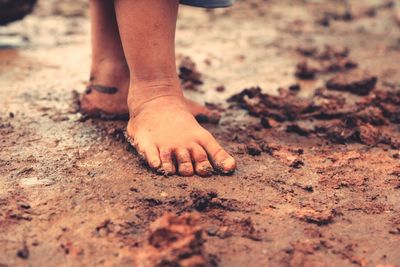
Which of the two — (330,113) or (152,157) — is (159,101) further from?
(330,113)

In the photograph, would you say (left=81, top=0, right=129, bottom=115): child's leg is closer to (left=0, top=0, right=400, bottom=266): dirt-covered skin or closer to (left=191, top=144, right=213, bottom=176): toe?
(left=0, top=0, right=400, bottom=266): dirt-covered skin

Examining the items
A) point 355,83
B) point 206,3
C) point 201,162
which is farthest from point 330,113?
point 201,162

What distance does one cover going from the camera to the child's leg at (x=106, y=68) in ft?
6.58

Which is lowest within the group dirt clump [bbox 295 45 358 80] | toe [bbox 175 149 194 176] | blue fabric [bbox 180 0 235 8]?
dirt clump [bbox 295 45 358 80]

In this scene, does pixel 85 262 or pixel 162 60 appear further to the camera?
pixel 162 60

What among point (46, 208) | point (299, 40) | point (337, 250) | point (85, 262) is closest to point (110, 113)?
point (46, 208)

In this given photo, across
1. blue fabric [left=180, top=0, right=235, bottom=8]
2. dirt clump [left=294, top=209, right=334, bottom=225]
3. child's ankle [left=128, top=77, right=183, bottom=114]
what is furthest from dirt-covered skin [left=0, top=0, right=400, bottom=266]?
blue fabric [left=180, top=0, right=235, bottom=8]

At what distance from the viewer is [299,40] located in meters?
3.56

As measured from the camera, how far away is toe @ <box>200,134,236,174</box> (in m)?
1.60

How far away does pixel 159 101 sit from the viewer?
1.75 metres

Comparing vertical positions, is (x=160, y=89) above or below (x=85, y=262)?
above

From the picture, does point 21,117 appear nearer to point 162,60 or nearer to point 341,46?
point 162,60

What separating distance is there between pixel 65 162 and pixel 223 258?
69 centimetres

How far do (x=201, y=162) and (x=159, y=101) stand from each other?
0.29 meters
